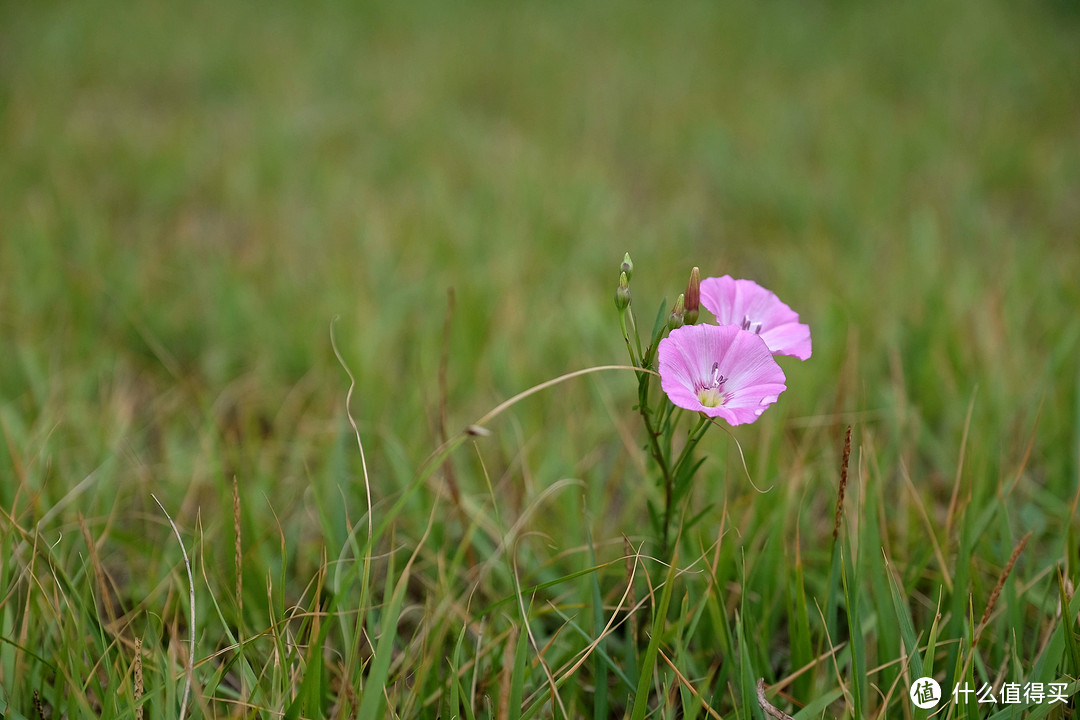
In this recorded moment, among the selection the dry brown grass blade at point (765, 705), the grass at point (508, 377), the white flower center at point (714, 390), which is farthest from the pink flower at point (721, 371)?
the dry brown grass blade at point (765, 705)

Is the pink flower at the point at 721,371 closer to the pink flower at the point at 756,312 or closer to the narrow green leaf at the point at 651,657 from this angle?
the pink flower at the point at 756,312

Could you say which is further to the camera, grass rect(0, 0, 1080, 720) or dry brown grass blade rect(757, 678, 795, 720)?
grass rect(0, 0, 1080, 720)

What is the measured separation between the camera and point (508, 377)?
178cm

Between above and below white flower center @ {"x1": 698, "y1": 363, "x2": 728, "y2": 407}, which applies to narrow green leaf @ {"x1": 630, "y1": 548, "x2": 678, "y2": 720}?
below

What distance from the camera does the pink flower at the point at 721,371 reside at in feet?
2.44

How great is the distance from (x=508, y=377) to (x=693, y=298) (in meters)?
0.99

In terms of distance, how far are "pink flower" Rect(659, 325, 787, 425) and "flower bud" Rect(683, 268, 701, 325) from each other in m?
0.05

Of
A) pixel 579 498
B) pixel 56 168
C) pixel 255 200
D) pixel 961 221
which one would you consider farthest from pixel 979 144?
pixel 56 168

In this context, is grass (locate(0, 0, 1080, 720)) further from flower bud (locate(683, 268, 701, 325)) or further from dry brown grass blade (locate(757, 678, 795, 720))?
flower bud (locate(683, 268, 701, 325))

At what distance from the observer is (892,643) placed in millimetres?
1016

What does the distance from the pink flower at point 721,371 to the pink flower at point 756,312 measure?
0.25 feet

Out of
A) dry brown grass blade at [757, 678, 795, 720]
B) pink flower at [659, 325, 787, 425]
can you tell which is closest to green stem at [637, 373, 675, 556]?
pink flower at [659, 325, 787, 425]

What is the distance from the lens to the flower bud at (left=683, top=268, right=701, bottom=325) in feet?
2.70

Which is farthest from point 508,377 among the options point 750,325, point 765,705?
point 765,705
